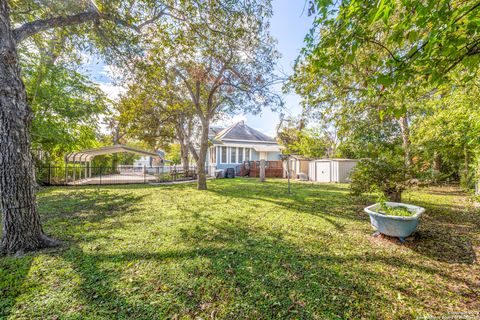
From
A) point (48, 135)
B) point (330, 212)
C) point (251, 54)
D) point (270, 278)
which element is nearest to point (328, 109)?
point (251, 54)

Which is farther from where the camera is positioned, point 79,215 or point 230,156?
point 230,156

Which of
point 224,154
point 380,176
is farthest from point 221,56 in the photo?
point 224,154

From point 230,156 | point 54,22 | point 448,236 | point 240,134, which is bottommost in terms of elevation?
point 448,236

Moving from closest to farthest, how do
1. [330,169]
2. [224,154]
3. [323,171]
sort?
[330,169] < [323,171] < [224,154]

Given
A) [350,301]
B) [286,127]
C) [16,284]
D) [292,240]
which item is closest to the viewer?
[350,301]

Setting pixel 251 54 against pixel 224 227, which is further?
pixel 251 54

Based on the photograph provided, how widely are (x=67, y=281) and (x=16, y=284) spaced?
0.55 metres

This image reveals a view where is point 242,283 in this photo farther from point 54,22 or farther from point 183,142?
point 183,142

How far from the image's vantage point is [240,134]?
22891mm

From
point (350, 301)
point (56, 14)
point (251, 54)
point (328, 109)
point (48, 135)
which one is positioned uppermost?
point (251, 54)

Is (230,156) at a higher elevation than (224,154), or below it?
below

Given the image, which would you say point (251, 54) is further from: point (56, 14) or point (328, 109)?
point (56, 14)

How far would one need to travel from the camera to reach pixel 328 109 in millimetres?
8547

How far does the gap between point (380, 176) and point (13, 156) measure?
7362 millimetres
